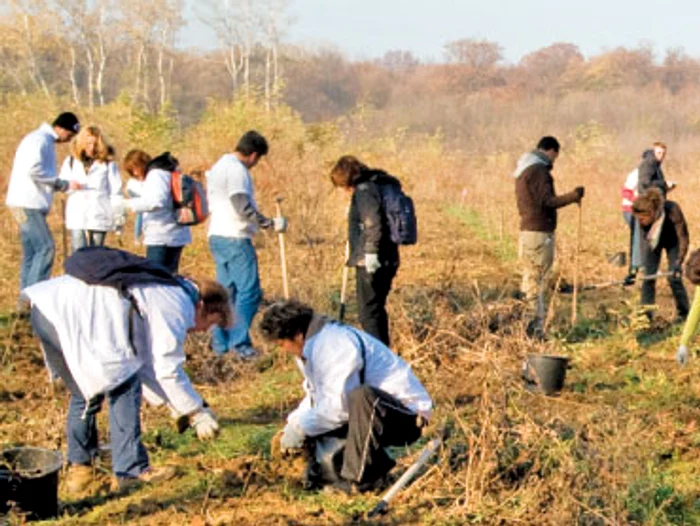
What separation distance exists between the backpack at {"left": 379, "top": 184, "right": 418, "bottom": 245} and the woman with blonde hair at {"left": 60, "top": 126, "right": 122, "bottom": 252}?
2.59 metres

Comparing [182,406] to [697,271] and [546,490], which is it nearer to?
[546,490]

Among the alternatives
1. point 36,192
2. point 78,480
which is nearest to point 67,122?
point 36,192

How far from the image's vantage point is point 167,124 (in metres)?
20.3

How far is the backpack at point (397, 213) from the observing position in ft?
24.8

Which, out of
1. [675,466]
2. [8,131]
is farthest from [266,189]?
[675,466]

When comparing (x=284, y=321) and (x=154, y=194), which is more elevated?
(x=154, y=194)

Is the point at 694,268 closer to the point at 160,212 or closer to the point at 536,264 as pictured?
the point at 536,264

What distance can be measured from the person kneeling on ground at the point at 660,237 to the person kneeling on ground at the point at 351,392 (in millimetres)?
→ 5227

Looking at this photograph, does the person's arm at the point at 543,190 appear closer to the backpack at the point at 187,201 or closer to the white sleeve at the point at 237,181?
the white sleeve at the point at 237,181

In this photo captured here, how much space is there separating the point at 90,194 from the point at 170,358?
15.3 feet

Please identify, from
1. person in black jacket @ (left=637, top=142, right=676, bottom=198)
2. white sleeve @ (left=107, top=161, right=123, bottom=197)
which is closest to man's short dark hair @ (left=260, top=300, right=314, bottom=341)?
white sleeve @ (left=107, top=161, right=123, bottom=197)

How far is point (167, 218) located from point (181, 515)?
13.0 feet

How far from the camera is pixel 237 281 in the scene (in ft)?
26.7

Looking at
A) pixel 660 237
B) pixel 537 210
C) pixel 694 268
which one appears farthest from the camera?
pixel 660 237
